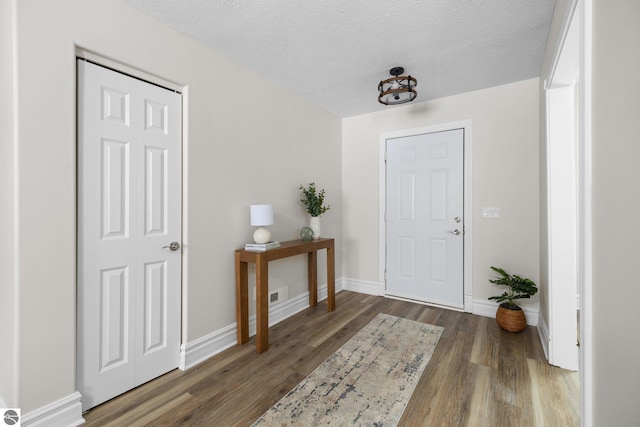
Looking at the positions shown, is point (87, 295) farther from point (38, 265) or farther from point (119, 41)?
point (119, 41)

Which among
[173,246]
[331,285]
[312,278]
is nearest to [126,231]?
[173,246]

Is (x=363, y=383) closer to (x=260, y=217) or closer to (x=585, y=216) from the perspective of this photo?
(x=260, y=217)

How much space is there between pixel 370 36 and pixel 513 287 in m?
2.56

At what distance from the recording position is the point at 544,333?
7.97ft

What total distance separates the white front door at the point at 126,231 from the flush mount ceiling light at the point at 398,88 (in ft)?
5.72

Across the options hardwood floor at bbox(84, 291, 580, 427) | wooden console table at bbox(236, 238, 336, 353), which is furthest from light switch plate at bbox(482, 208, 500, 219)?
wooden console table at bbox(236, 238, 336, 353)

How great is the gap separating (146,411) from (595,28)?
9.16ft

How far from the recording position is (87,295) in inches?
67.4

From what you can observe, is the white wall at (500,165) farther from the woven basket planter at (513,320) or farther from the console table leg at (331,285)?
the console table leg at (331,285)

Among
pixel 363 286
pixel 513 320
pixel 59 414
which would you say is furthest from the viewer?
pixel 363 286

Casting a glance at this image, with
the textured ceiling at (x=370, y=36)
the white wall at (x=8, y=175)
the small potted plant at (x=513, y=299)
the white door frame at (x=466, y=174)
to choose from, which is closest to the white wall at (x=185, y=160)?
the white wall at (x=8, y=175)

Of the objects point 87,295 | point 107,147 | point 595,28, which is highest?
point 595,28

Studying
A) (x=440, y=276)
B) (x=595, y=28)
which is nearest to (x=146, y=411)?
(x=595, y=28)

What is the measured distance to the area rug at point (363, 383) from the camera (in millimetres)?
1655
